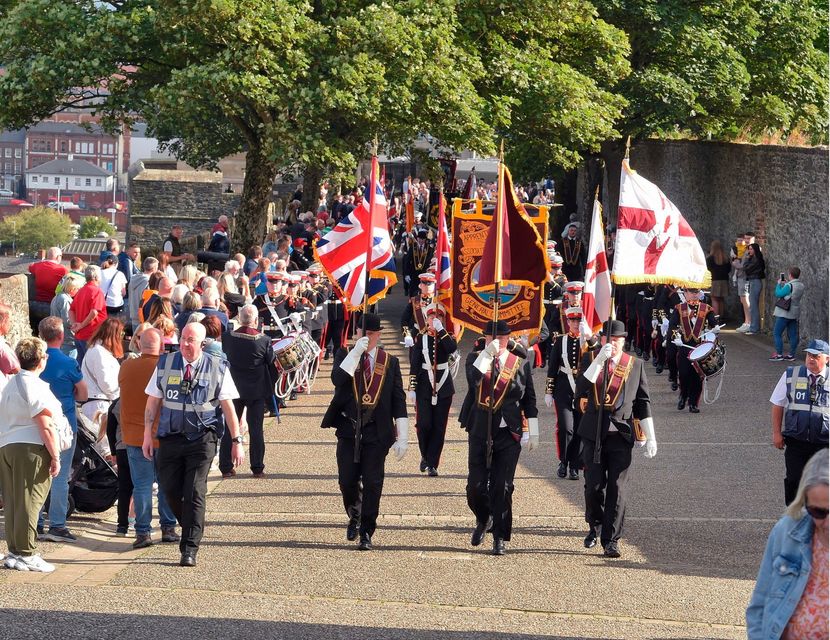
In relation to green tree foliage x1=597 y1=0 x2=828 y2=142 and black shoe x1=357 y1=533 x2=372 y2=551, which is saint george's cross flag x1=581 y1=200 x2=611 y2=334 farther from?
green tree foliage x1=597 y1=0 x2=828 y2=142

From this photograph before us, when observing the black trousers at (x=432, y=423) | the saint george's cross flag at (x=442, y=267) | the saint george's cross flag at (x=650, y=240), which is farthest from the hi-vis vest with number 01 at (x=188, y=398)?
the saint george's cross flag at (x=442, y=267)

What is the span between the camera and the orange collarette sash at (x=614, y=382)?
10820 mm

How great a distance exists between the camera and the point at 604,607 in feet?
29.4

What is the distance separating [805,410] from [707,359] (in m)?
6.48

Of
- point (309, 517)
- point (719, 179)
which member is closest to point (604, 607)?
point (309, 517)

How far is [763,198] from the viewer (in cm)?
2592

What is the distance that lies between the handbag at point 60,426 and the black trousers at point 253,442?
3452 mm

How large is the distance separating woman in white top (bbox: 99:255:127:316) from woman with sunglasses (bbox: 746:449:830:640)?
1357 centimetres

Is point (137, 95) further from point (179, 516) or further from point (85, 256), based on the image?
point (85, 256)

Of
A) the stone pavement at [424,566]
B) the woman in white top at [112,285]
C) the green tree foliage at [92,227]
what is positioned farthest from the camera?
the green tree foliage at [92,227]

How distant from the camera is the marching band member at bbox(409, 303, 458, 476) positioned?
13477mm

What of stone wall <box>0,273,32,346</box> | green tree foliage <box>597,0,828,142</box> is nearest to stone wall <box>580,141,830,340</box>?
green tree foliage <box>597,0,828,142</box>

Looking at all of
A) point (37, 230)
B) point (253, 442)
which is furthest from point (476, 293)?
point (37, 230)

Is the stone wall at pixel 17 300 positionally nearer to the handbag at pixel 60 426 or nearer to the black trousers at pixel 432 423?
the black trousers at pixel 432 423
